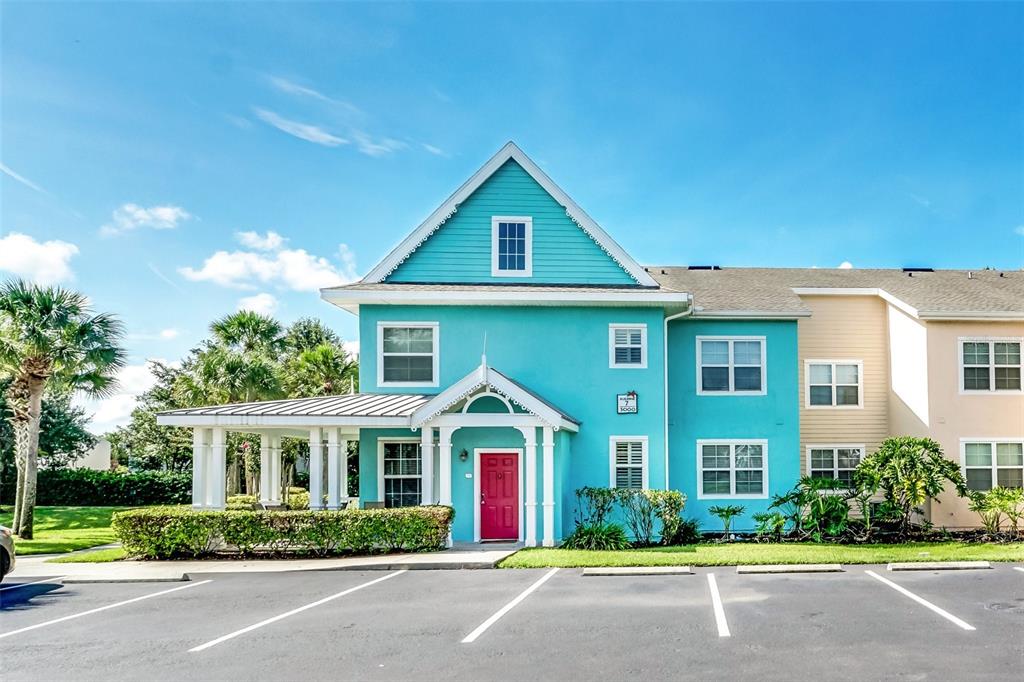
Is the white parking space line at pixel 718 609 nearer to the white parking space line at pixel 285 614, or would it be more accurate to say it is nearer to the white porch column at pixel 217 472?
the white parking space line at pixel 285 614

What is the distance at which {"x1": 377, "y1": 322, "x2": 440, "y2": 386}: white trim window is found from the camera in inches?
786

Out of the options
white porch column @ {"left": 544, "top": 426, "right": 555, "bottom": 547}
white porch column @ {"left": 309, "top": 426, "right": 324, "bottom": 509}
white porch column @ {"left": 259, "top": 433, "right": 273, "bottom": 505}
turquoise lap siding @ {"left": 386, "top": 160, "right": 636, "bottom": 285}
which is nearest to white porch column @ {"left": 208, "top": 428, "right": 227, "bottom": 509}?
white porch column @ {"left": 309, "top": 426, "right": 324, "bottom": 509}

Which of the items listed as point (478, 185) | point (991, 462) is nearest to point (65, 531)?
point (478, 185)

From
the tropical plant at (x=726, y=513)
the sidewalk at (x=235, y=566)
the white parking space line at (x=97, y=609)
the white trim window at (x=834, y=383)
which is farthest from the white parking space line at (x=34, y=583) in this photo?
the white trim window at (x=834, y=383)

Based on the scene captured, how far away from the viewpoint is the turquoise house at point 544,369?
18.9 meters

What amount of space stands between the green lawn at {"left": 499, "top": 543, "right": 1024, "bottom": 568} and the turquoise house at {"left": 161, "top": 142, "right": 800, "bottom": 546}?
7.43 feet

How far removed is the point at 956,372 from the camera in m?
20.7

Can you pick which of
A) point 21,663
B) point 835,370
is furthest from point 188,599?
point 835,370

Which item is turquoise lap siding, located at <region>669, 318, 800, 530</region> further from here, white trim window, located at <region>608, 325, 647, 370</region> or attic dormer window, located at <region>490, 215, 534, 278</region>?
attic dormer window, located at <region>490, 215, 534, 278</region>

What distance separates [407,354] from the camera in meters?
20.0

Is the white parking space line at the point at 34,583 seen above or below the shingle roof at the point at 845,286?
below

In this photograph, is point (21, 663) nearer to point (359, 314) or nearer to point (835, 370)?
point (359, 314)

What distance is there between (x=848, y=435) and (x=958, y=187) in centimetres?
790

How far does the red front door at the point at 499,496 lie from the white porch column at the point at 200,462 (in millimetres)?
6226
